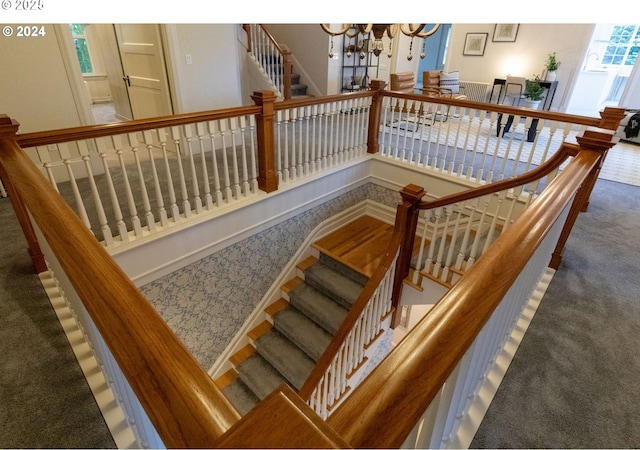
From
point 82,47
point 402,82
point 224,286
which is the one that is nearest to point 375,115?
point 402,82

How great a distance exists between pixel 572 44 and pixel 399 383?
8.54 metres

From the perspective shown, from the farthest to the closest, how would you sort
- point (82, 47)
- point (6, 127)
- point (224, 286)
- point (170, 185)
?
point (82, 47), point (224, 286), point (170, 185), point (6, 127)

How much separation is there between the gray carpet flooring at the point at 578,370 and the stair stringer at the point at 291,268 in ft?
8.30

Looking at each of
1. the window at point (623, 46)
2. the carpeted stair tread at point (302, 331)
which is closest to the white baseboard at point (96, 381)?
the carpeted stair tread at point (302, 331)

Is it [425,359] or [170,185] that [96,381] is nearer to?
[425,359]

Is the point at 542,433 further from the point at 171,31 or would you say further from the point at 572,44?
the point at 572,44

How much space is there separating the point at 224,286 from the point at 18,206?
1762 millimetres

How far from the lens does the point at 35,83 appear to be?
3332 mm

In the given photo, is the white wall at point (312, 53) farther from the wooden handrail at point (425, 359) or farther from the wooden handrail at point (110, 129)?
the wooden handrail at point (425, 359)

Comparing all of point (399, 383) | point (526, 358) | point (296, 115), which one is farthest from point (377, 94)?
point (399, 383)

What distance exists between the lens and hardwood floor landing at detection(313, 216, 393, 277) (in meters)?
4.09

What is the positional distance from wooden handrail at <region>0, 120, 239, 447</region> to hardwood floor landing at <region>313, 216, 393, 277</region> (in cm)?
336

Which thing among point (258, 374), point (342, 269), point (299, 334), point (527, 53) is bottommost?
point (258, 374)
